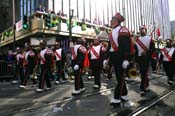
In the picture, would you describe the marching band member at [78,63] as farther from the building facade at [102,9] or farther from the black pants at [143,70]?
the building facade at [102,9]

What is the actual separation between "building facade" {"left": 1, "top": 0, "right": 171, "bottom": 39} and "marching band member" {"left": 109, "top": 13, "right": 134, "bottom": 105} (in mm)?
24893

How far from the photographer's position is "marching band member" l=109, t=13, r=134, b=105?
7.65m

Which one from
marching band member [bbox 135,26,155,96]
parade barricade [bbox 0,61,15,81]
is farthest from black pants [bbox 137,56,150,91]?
→ parade barricade [bbox 0,61,15,81]

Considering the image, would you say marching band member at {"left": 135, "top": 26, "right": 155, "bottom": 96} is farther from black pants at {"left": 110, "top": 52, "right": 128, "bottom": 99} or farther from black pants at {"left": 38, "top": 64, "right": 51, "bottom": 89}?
black pants at {"left": 38, "top": 64, "right": 51, "bottom": 89}

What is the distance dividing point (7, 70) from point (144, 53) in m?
10.8

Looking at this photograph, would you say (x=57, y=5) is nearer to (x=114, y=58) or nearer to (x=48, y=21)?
(x=48, y=21)

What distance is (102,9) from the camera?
49.3 m

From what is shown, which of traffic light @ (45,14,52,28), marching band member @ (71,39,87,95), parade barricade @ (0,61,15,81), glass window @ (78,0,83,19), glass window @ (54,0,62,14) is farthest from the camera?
glass window @ (78,0,83,19)

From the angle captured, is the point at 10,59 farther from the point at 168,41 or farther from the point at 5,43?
the point at 5,43

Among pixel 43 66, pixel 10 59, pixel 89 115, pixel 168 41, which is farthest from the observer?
pixel 10 59

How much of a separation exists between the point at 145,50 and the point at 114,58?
7.02ft

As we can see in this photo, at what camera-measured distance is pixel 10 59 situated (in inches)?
781

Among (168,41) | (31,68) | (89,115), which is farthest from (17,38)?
(89,115)

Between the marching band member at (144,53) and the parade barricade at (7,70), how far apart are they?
410 inches
